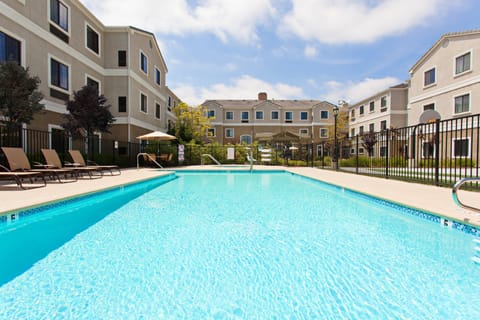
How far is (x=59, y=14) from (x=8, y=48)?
4048 millimetres

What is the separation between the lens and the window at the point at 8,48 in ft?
→ 32.2

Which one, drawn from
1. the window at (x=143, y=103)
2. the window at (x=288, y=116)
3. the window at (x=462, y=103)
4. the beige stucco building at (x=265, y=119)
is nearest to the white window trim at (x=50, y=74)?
the window at (x=143, y=103)

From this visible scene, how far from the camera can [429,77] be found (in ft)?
70.7

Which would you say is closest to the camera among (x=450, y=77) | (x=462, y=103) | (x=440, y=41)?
(x=462, y=103)

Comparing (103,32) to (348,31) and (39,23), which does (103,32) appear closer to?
(39,23)

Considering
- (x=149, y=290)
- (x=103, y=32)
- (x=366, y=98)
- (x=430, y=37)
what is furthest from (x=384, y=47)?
(x=149, y=290)

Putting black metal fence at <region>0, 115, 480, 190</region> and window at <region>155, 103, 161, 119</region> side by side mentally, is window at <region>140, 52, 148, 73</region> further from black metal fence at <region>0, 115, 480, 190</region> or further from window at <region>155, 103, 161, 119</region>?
black metal fence at <region>0, 115, 480, 190</region>

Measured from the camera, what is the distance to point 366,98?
30656 mm

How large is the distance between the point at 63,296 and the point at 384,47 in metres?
22.1

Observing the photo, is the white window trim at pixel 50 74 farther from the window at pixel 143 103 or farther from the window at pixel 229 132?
the window at pixel 229 132

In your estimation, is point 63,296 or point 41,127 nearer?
point 63,296

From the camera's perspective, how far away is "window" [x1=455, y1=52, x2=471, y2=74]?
1795cm

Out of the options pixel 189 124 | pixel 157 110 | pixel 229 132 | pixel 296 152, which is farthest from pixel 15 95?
pixel 229 132

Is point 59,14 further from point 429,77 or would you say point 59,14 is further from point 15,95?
point 429,77
